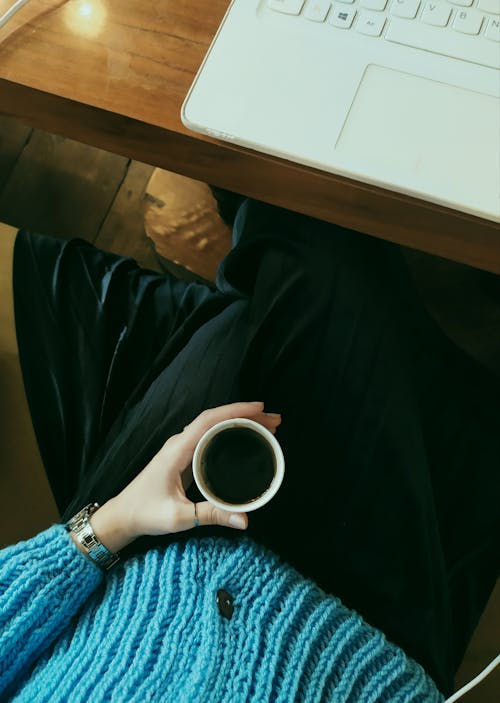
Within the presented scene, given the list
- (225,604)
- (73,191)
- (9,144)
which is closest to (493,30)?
(225,604)

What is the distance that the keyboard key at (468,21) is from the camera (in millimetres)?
479

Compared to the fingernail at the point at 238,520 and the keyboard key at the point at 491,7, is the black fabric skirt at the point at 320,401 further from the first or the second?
the keyboard key at the point at 491,7

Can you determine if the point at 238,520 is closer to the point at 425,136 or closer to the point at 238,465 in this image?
the point at 238,465

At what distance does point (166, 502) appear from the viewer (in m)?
0.55

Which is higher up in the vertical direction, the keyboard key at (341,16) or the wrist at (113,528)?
the keyboard key at (341,16)

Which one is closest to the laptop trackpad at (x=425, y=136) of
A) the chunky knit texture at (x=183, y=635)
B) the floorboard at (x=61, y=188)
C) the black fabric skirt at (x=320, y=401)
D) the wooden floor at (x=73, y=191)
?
the black fabric skirt at (x=320, y=401)

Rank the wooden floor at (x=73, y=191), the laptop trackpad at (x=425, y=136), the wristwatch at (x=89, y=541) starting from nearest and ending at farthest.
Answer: the laptop trackpad at (x=425, y=136), the wristwatch at (x=89, y=541), the wooden floor at (x=73, y=191)

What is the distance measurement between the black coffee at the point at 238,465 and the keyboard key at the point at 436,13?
1.19 ft

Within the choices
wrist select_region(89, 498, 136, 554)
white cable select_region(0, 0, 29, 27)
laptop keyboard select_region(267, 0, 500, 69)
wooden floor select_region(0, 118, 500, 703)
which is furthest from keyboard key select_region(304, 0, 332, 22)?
wooden floor select_region(0, 118, 500, 703)

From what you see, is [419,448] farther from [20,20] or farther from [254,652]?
[20,20]

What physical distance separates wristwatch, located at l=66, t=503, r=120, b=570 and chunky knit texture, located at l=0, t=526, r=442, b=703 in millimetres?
12

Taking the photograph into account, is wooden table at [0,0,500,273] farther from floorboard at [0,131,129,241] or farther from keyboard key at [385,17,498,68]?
floorboard at [0,131,129,241]

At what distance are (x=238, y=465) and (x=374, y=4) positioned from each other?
0.40m

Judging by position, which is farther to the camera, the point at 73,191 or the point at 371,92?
the point at 73,191
